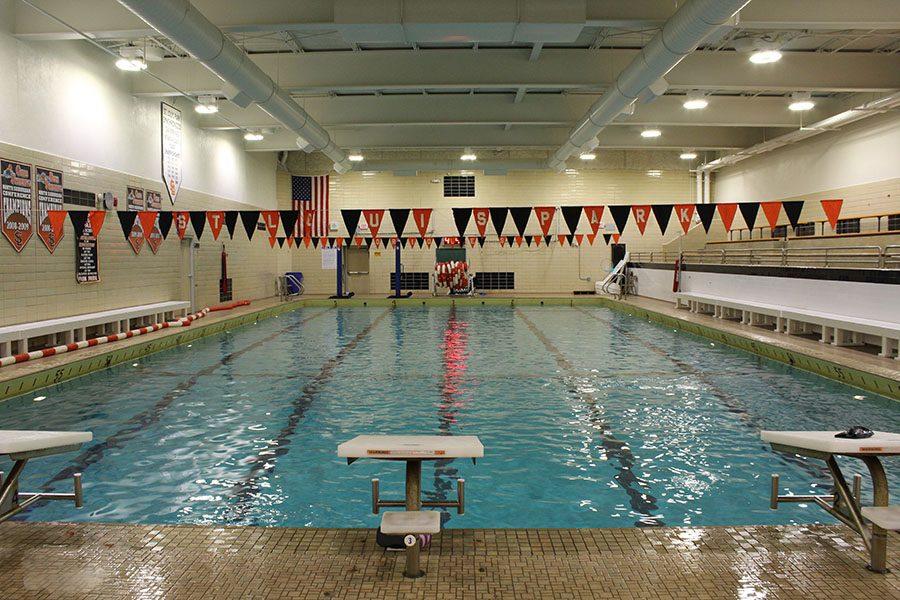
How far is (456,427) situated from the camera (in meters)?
5.07

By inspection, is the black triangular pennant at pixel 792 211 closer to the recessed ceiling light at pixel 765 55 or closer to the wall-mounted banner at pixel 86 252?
the recessed ceiling light at pixel 765 55

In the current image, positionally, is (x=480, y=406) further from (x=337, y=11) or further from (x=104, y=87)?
(x=104, y=87)

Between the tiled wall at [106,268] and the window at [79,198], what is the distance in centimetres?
8

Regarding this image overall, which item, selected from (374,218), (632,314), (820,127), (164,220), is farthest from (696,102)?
(164,220)

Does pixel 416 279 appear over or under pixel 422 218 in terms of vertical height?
under

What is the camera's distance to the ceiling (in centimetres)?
702

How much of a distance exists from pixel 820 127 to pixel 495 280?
1042 centimetres

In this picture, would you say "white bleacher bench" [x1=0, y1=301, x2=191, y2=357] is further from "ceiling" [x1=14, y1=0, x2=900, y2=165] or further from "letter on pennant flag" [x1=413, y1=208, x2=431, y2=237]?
"letter on pennant flag" [x1=413, y1=208, x2=431, y2=237]

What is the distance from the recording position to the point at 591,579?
2.25 m

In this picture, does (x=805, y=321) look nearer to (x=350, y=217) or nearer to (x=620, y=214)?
(x=620, y=214)

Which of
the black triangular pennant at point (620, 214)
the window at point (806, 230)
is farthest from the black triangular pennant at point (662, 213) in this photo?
the window at point (806, 230)

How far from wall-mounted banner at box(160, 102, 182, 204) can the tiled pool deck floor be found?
10.5 metres

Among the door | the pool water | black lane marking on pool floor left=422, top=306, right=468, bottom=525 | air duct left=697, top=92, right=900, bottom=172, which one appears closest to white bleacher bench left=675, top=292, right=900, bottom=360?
the pool water

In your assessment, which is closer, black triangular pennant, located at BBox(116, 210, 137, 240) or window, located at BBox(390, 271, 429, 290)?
black triangular pennant, located at BBox(116, 210, 137, 240)
